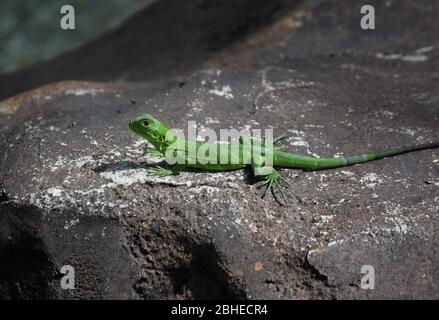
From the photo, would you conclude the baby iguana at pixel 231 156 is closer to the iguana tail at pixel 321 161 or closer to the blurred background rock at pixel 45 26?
the iguana tail at pixel 321 161

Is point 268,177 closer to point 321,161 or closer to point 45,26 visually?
point 321,161

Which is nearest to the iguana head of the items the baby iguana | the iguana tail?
the baby iguana

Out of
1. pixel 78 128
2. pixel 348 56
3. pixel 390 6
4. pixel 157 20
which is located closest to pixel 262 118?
pixel 78 128

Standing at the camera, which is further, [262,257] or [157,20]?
[157,20]

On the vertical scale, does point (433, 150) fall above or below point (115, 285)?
above

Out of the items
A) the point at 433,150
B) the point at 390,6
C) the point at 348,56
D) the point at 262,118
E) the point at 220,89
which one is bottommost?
the point at 433,150

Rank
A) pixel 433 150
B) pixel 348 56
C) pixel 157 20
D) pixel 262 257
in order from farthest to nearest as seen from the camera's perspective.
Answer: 1. pixel 157 20
2. pixel 348 56
3. pixel 433 150
4. pixel 262 257

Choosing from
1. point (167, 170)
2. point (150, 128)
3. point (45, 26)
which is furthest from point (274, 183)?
point (45, 26)

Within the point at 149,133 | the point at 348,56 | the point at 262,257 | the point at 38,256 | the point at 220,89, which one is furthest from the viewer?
the point at 348,56

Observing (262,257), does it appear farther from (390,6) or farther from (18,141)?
(390,6)
